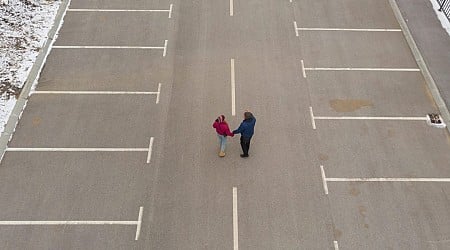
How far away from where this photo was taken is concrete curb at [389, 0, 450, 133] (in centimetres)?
1285

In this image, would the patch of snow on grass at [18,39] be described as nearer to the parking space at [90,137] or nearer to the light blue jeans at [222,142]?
the parking space at [90,137]

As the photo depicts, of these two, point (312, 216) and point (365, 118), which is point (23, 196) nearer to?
point (312, 216)

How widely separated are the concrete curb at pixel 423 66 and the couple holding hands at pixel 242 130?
224 inches

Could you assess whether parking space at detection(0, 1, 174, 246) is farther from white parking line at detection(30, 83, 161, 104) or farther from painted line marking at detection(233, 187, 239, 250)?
painted line marking at detection(233, 187, 239, 250)

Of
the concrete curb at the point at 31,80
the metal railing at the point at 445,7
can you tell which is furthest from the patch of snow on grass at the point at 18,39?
the metal railing at the point at 445,7

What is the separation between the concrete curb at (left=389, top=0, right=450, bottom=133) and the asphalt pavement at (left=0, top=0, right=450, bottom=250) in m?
0.21

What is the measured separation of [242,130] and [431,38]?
8.43m

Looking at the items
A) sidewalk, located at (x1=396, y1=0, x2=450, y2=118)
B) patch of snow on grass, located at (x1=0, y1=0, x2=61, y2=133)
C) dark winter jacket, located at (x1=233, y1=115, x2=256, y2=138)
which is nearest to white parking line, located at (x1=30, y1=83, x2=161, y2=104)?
patch of snow on grass, located at (x1=0, y1=0, x2=61, y2=133)

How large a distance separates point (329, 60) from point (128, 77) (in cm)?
632

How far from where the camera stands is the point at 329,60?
14.3 meters

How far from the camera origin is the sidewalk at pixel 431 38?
545 inches

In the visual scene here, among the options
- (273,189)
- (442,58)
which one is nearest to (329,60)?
(442,58)

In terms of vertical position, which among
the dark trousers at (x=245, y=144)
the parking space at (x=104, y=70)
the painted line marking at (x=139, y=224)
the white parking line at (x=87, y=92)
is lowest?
the painted line marking at (x=139, y=224)

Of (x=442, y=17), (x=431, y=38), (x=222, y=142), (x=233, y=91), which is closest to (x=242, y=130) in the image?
(x=222, y=142)
